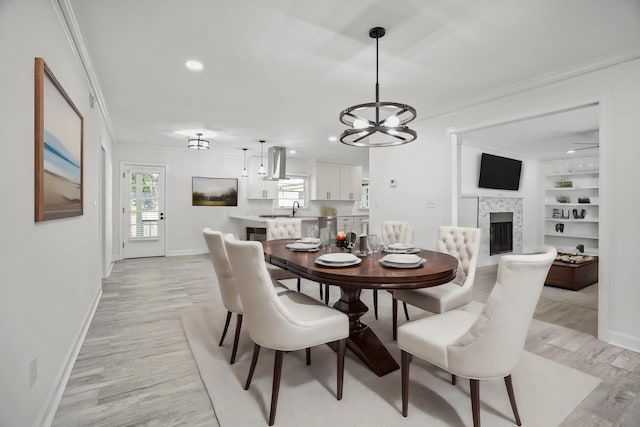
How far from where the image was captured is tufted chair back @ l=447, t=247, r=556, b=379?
1.40 metres

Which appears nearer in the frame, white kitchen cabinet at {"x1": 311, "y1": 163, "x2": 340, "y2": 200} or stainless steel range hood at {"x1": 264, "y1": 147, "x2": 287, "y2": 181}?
stainless steel range hood at {"x1": 264, "y1": 147, "x2": 287, "y2": 181}

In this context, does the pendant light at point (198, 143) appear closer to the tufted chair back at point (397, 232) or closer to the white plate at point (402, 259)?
the tufted chair back at point (397, 232)

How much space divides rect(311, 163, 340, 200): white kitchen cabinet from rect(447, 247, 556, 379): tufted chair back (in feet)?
21.7

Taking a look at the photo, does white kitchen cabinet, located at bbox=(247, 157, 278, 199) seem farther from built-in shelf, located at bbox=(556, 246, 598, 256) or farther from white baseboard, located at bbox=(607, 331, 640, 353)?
built-in shelf, located at bbox=(556, 246, 598, 256)

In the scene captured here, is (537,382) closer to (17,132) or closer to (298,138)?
(17,132)

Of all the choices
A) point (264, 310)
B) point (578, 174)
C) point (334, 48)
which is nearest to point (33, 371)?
point (264, 310)

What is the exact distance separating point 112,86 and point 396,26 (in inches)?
117

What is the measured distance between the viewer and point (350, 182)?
8.50 m

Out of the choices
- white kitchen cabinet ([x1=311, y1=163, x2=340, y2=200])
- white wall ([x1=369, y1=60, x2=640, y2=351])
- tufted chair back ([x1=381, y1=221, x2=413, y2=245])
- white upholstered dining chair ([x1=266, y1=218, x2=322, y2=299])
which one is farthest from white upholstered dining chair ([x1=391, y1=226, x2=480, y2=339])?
white kitchen cabinet ([x1=311, y1=163, x2=340, y2=200])

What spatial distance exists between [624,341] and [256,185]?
6.54m

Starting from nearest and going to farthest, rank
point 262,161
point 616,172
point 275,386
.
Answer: point 275,386 → point 616,172 → point 262,161

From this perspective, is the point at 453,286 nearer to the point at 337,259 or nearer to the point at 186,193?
the point at 337,259

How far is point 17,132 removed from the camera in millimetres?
1354

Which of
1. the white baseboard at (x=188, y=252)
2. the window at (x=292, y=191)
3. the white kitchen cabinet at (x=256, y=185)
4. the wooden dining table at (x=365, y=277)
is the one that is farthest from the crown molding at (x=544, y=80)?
the white baseboard at (x=188, y=252)
